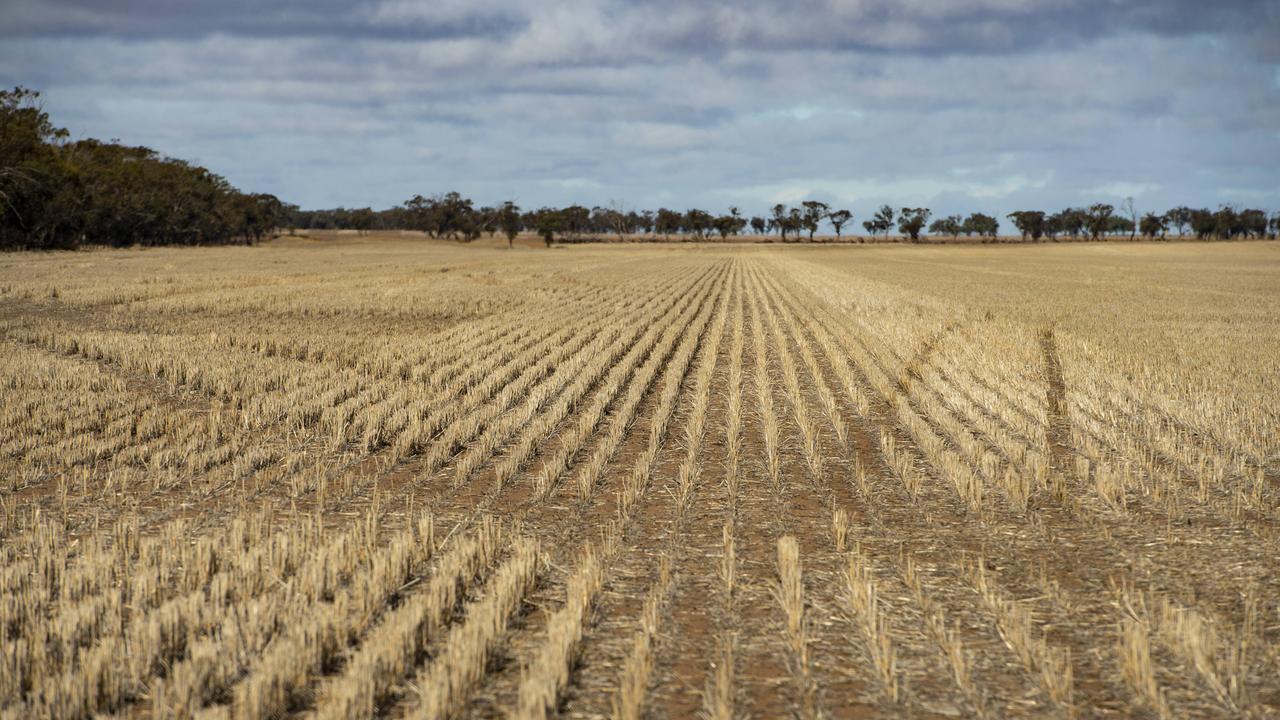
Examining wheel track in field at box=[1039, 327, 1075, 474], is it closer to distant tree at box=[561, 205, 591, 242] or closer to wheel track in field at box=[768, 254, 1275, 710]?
wheel track in field at box=[768, 254, 1275, 710]

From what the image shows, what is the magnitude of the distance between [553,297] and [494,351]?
13.9m

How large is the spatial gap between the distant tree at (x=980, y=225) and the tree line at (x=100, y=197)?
474 ft

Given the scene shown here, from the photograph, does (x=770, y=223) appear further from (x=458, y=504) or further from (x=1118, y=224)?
(x=458, y=504)

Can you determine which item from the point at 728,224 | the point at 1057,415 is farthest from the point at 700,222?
the point at 1057,415

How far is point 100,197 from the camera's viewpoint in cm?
7300

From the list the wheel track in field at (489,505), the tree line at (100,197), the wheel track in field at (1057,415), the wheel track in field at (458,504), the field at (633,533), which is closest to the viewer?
the field at (633,533)

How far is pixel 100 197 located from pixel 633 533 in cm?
8074

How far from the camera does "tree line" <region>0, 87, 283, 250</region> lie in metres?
62.2

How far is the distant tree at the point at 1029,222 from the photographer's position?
165 m

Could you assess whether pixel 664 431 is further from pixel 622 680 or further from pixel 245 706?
pixel 245 706

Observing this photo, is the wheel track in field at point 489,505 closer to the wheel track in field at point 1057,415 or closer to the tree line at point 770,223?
the wheel track in field at point 1057,415

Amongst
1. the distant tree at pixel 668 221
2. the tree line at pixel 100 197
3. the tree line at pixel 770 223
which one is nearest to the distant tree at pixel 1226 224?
the tree line at pixel 770 223

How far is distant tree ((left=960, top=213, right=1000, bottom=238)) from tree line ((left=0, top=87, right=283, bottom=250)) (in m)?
145

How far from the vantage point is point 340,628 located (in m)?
4.86
